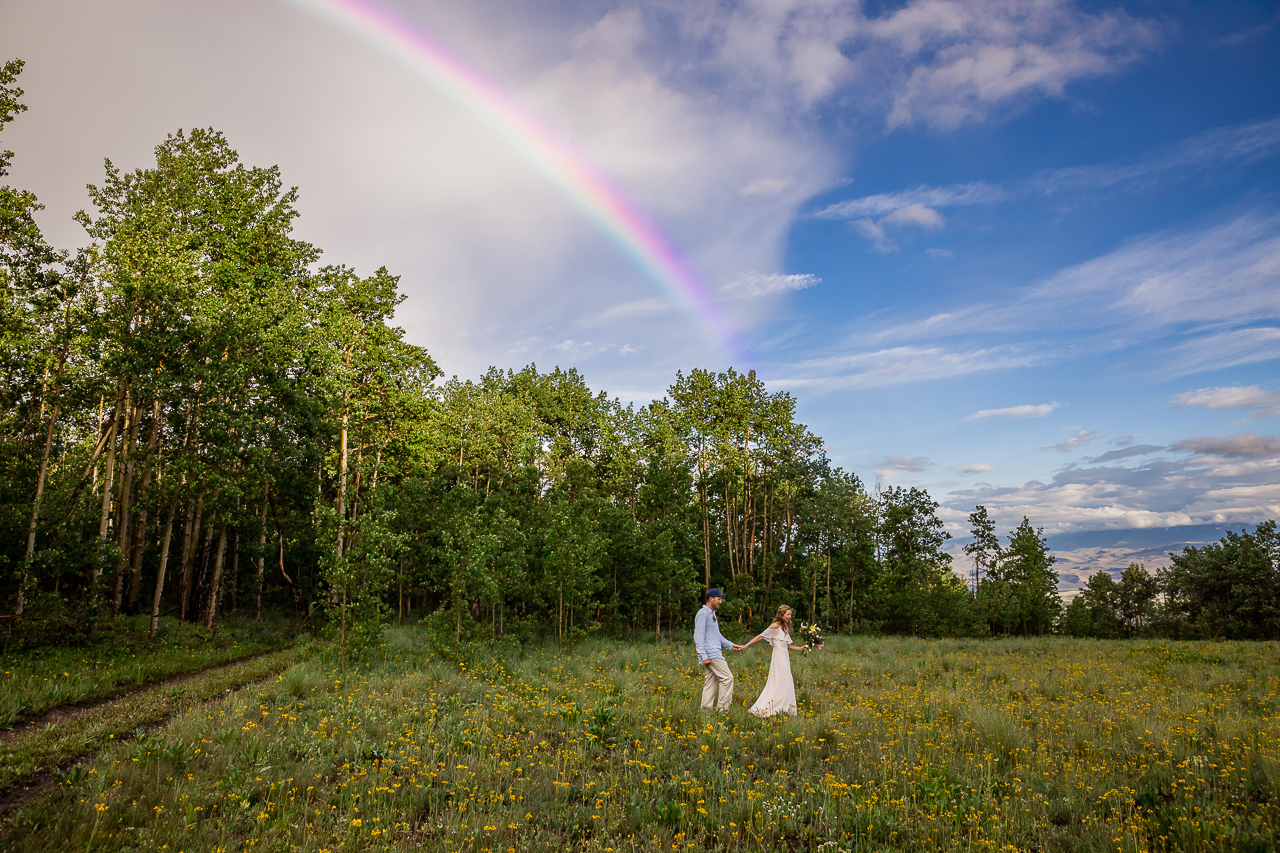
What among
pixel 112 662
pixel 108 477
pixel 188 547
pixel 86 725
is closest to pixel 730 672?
pixel 86 725

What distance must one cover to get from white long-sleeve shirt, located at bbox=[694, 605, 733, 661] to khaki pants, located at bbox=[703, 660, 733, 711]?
15 cm

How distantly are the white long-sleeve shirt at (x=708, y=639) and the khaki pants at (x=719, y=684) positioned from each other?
0.15 meters

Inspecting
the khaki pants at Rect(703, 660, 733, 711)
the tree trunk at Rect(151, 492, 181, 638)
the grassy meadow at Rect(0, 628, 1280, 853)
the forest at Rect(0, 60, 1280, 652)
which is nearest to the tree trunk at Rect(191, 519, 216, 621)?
the forest at Rect(0, 60, 1280, 652)

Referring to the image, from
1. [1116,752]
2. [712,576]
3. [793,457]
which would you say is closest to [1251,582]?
[793,457]

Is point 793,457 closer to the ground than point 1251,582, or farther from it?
farther from it

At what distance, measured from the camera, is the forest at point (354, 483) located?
17500 mm

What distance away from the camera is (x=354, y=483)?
89.9 feet

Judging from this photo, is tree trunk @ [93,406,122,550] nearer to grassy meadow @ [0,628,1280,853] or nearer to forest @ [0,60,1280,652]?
forest @ [0,60,1280,652]

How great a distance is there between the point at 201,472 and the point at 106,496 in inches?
112

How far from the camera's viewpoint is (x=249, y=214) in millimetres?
26266

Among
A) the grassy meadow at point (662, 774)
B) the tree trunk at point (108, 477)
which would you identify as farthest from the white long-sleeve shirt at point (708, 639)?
the tree trunk at point (108, 477)

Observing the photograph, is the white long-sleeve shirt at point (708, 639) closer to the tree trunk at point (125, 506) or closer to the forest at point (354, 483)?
the forest at point (354, 483)

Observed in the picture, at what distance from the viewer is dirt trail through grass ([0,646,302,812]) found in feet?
22.9

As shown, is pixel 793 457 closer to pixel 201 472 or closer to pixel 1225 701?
pixel 1225 701
